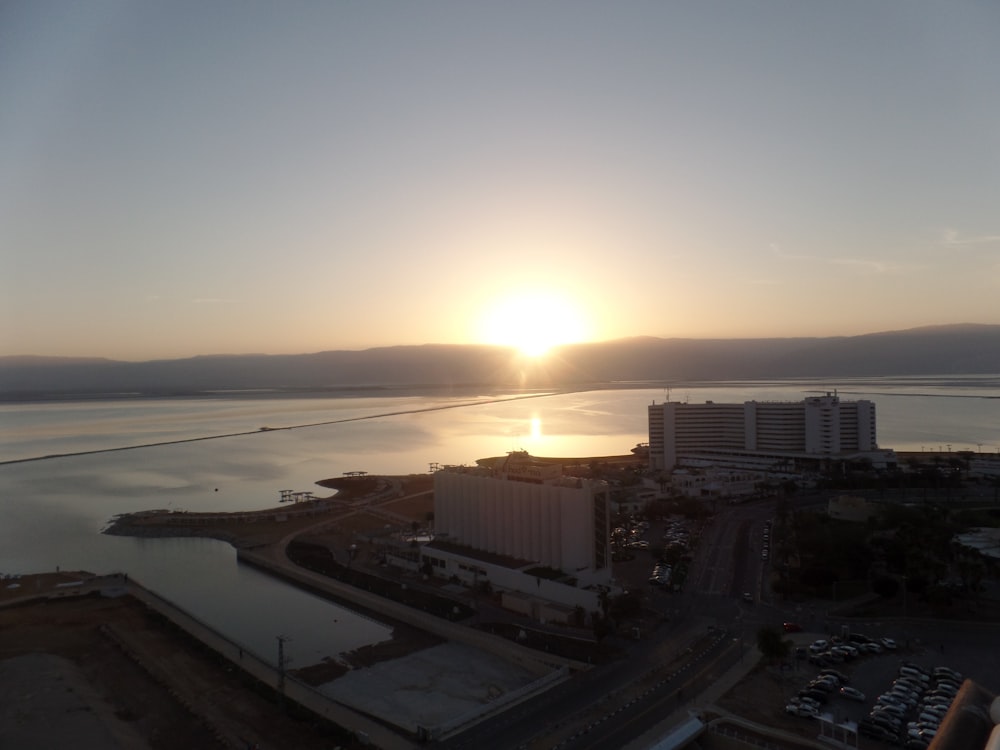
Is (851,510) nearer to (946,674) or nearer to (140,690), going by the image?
(946,674)

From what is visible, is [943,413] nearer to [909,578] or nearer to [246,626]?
[909,578]

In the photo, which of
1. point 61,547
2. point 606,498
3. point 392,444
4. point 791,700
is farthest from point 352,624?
point 392,444

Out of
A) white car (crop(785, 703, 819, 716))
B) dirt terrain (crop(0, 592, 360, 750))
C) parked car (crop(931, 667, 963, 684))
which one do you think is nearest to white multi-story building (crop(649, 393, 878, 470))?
parked car (crop(931, 667, 963, 684))

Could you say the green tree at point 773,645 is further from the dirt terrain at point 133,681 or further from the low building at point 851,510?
the low building at point 851,510

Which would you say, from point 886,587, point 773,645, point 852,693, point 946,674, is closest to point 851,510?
point 886,587

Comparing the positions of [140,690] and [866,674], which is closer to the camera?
[866,674]
